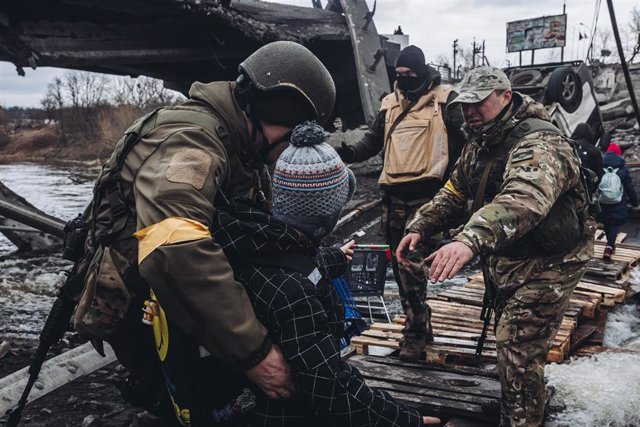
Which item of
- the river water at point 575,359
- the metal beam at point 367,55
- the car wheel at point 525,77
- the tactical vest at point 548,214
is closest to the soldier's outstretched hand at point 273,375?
the tactical vest at point 548,214

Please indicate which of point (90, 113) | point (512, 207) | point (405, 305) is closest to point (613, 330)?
point (405, 305)

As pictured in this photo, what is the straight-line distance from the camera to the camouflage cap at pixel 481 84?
3.05 metres

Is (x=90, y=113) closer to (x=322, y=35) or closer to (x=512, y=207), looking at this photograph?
(x=322, y=35)

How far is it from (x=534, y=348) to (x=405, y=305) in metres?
1.48

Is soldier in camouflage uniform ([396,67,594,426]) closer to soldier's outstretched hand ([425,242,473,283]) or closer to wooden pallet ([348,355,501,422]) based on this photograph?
soldier's outstretched hand ([425,242,473,283])

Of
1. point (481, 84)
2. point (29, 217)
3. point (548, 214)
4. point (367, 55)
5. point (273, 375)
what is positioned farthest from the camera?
point (367, 55)

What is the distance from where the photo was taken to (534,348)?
2865 millimetres

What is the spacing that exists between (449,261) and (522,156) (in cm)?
88

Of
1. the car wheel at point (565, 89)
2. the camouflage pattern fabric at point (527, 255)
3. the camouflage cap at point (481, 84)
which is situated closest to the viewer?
the camouflage pattern fabric at point (527, 255)

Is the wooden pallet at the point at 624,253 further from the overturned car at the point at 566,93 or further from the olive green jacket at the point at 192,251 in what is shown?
the olive green jacket at the point at 192,251

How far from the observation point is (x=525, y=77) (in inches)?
477

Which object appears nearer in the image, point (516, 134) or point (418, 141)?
point (516, 134)

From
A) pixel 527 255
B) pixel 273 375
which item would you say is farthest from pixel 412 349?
pixel 273 375

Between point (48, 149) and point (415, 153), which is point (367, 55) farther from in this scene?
point (48, 149)
